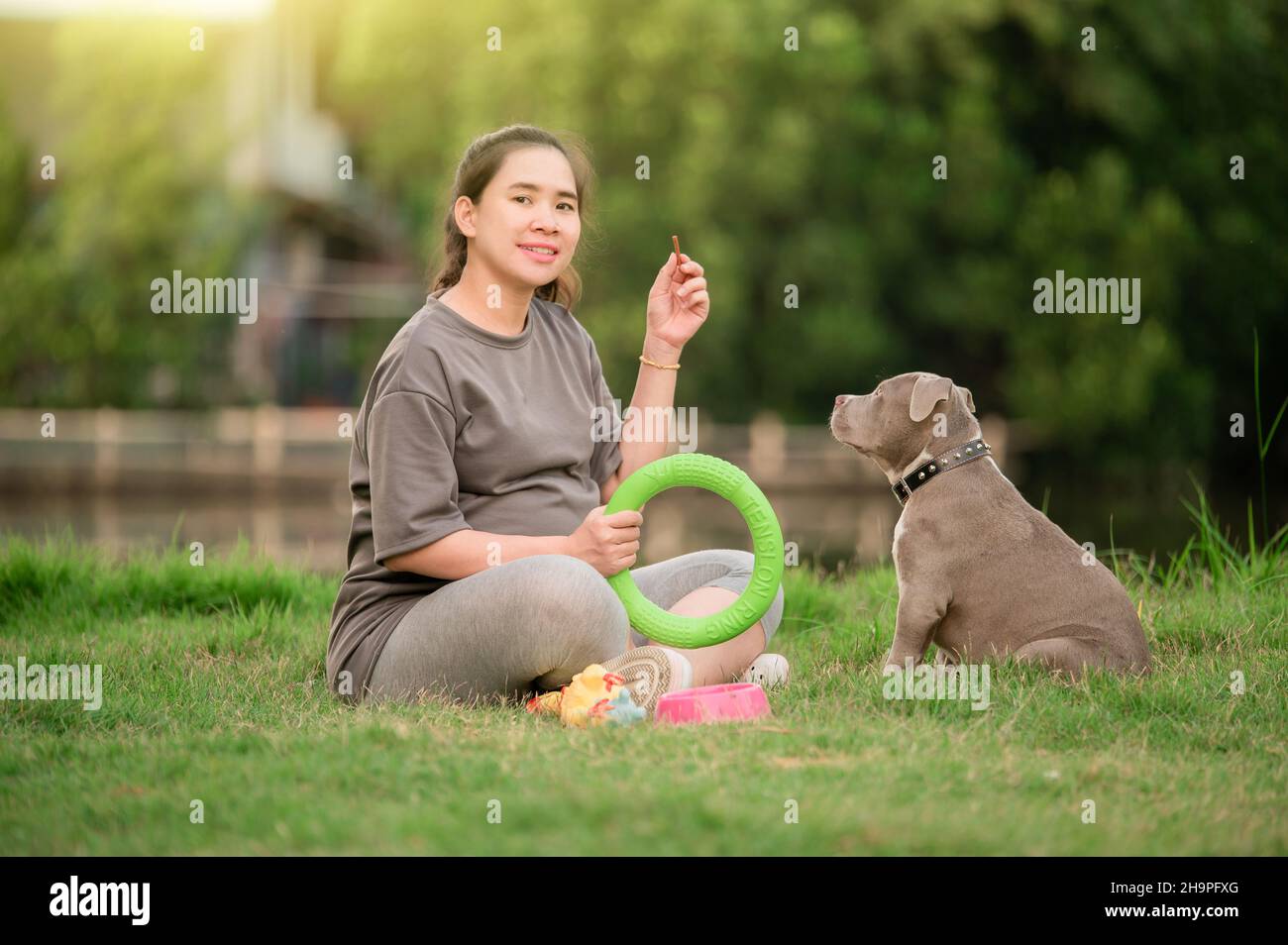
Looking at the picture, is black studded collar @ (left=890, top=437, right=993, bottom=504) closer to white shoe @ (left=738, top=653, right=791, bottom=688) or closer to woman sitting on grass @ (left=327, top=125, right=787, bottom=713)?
woman sitting on grass @ (left=327, top=125, right=787, bottom=713)

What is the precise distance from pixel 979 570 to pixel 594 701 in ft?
4.75

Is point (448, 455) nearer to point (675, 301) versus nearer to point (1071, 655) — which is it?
point (675, 301)

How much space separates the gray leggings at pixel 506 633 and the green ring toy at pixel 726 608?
26 cm

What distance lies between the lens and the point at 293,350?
3219 centimetres

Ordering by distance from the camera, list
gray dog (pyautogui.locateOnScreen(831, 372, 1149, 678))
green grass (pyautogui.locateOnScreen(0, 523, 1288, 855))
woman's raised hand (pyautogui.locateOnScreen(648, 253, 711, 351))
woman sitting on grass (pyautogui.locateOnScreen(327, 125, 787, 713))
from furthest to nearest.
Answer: woman's raised hand (pyautogui.locateOnScreen(648, 253, 711, 351)) < gray dog (pyautogui.locateOnScreen(831, 372, 1149, 678)) < woman sitting on grass (pyautogui.locateOnScreen(327, 125, 787, 713)) < green grass (pyautogui.locateOnScreen(0, 523, 1288, 855))

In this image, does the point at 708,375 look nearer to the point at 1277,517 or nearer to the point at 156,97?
the point at 1277,517

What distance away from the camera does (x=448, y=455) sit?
429 cm

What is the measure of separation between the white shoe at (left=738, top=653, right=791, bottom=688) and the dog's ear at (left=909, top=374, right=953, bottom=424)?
980mm

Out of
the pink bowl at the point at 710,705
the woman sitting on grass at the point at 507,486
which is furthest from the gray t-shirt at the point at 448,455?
the pink bowl at the point at 710,705

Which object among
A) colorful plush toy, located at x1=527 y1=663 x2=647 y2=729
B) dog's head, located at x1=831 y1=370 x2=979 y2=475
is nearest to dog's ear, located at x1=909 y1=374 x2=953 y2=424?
dog's head, located at x1=831 y1=370 x2=979 y2=475

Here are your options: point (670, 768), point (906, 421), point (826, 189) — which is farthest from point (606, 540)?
point (826, 189)

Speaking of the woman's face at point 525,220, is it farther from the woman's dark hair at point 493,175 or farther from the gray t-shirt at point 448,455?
the gray t-shirt at point 448,455

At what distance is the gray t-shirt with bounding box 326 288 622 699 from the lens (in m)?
4.24

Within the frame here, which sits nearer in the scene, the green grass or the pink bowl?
the green grass
